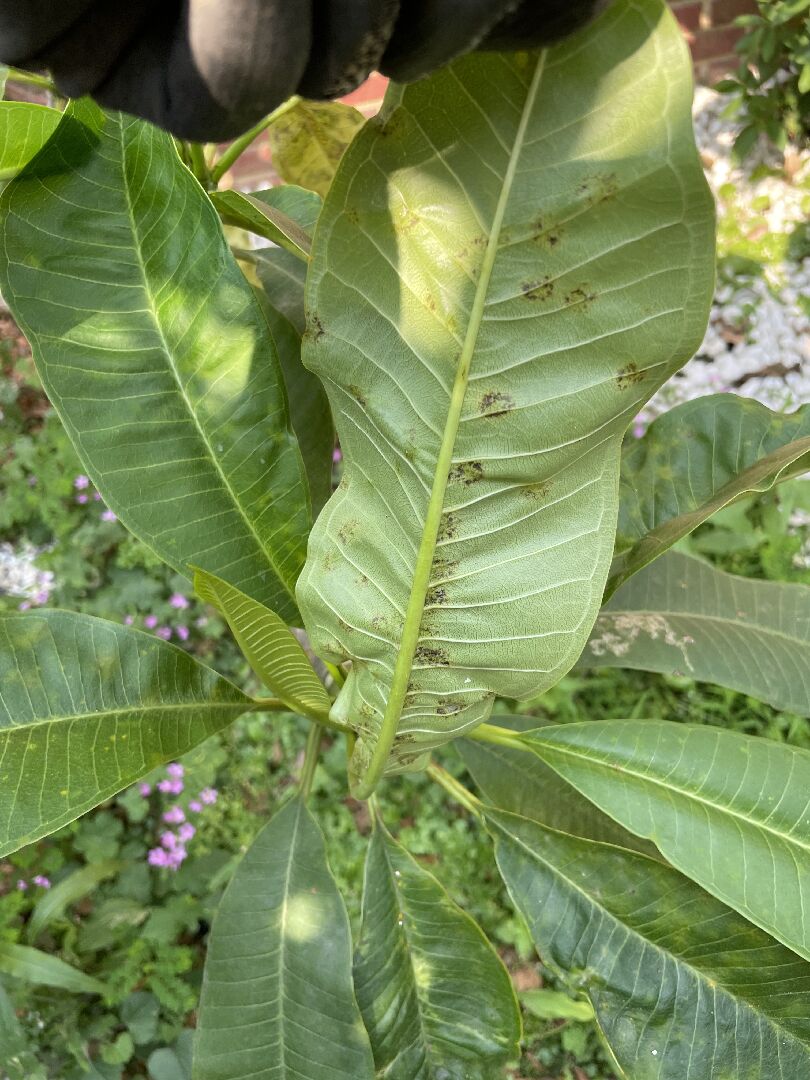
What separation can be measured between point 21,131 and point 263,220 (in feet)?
0.75

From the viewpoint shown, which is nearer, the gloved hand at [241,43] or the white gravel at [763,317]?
the gloved hand at [241,43]

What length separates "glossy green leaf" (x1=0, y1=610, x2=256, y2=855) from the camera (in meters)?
0.78

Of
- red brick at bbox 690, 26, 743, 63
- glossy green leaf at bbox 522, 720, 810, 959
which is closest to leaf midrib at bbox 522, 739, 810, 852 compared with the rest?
glossy green leaf at bbox 522, 720, 810, 959

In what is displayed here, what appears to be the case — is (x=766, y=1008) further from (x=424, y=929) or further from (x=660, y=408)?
(x=660, y=408)

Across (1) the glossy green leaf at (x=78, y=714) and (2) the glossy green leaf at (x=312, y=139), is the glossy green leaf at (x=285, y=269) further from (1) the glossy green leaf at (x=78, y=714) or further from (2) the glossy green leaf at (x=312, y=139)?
(1) the glossy green leaf at (x=78, y=714)

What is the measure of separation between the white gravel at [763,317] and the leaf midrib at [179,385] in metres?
1.60

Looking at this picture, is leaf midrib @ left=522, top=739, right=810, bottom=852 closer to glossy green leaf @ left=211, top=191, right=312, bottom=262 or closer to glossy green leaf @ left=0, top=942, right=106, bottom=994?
glossy green leaf @ left=211, top=191, right=312, bottom=262

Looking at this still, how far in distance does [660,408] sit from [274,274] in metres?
1.42

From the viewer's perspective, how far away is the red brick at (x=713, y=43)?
2.35 metres

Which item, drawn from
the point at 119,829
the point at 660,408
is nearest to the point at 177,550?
the point at 119,829

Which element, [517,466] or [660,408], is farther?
[660,408]

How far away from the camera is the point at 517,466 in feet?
1.92

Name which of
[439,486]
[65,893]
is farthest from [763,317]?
Result: [65,893]

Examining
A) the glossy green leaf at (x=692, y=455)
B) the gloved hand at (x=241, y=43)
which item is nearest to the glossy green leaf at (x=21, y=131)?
the gloved hand at (x=241, y=43)
